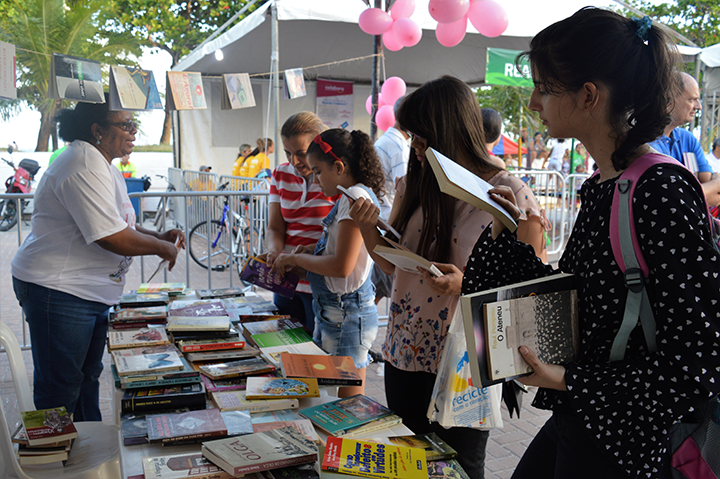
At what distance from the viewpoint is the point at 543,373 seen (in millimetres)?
1101

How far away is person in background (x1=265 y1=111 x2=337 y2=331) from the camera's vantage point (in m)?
2.98

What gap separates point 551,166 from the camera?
1413 cm

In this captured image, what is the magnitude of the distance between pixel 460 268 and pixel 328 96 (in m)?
11.8

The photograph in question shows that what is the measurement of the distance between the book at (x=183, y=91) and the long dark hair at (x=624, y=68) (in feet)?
11.7

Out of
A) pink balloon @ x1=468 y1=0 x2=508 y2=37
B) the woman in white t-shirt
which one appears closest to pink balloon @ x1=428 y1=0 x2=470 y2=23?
pink balloon @ x1=468 y1=0 x2=508 y2=37

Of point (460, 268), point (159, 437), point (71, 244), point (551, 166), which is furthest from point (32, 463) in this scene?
point (551, 166)

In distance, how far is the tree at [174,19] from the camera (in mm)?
17266

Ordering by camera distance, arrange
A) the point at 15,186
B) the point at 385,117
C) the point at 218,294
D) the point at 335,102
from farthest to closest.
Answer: the point at 335,102 → the point at 15,186 → the point at 385,117 → the point at 218,294

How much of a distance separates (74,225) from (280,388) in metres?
1.45

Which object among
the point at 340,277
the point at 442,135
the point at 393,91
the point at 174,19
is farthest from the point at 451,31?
the point at 174,19

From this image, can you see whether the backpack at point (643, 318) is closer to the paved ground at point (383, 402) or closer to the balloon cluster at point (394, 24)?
A: the paved ground at point (383, 402)

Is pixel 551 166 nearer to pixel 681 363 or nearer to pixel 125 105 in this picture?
pixel 125 105

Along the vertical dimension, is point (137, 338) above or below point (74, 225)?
below

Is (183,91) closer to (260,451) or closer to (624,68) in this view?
(260,451)
